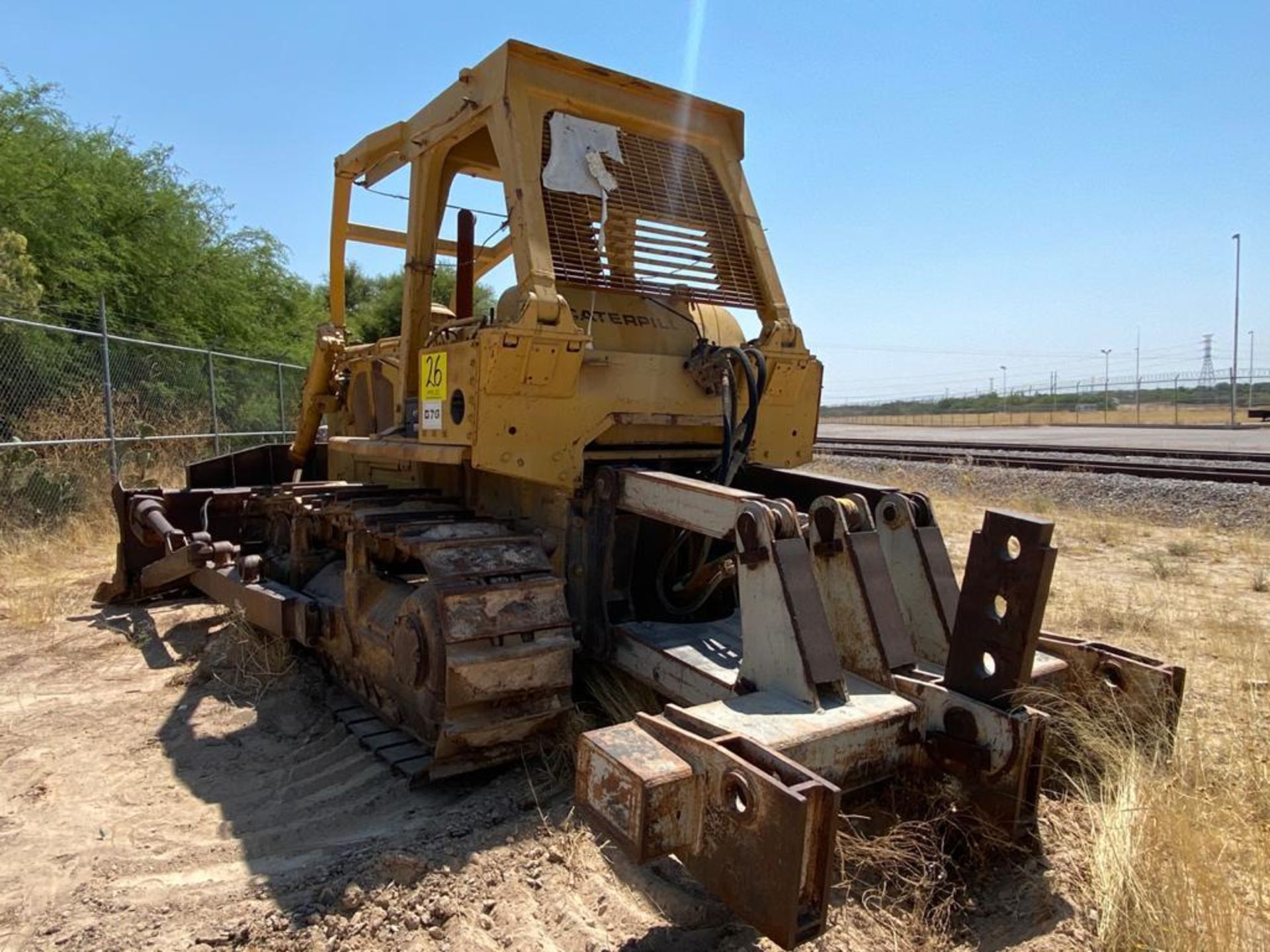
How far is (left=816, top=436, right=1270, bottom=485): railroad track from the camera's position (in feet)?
45.4

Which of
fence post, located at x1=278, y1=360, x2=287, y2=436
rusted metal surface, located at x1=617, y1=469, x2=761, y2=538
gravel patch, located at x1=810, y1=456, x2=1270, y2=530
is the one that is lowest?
gravel patch, located at x1=810, y1=456, x2=1270, y2=530

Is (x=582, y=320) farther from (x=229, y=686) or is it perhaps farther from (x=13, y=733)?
(x=13, y=733)

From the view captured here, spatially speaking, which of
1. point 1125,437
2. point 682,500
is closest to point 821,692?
point 682,500

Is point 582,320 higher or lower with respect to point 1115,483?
higher

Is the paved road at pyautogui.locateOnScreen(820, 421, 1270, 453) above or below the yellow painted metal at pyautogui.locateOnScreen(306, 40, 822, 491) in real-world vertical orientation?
below

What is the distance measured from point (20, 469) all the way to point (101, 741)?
747 cm

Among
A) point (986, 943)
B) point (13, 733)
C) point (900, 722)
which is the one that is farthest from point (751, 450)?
point (13, 733)

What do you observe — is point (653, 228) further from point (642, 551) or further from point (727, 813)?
point (727, 813)

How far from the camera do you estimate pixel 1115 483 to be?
44.1ft

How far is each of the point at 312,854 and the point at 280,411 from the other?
1298cm

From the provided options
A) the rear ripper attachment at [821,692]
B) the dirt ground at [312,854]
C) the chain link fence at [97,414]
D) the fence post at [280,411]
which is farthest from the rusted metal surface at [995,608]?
the fence post at [280,411]

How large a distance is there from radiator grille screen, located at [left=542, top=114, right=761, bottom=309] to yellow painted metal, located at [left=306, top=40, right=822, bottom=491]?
0.06 meters

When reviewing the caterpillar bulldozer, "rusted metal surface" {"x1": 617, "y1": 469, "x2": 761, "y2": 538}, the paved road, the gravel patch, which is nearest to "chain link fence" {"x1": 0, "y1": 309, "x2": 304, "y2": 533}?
the caterpillar bulldozer

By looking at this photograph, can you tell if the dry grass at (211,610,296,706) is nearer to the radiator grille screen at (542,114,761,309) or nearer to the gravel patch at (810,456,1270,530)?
the radiator grille screen at (542,114,761,309)
